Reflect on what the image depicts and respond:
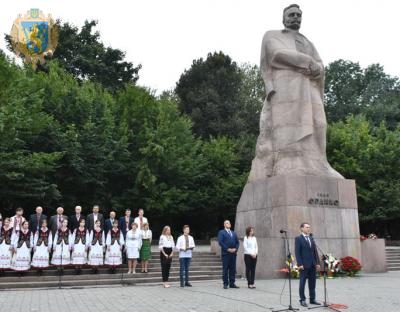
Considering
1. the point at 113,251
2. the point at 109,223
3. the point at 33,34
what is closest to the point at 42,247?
the point at 113,251

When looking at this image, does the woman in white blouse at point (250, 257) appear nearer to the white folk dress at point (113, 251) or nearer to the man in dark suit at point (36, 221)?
the white folk dress at point (113, 251)

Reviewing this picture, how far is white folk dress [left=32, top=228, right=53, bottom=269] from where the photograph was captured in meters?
14.7

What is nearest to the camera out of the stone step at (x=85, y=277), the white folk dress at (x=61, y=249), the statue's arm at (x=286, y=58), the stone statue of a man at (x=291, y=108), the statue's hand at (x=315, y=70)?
the stone step at (x=85, y=277)

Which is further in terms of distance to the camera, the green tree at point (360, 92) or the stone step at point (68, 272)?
the green tree at point (360, 92)

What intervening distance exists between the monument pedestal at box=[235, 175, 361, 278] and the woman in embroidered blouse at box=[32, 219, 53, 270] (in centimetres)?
626

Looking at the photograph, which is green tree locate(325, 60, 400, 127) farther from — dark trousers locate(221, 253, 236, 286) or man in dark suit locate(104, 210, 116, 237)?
dark trousers locate(221, 253, 236, 286)

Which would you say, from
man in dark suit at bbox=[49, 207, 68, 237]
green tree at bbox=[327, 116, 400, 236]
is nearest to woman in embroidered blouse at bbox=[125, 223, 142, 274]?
man in dark suit at bbox=[49, 207, 68, 237]

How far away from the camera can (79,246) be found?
1517cm

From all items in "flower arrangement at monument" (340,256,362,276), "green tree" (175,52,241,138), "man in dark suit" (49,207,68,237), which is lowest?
"flower arrangement at monument" (340,256,362,276)

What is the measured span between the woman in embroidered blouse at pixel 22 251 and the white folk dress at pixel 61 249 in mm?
739

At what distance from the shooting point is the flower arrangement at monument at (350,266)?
15.6 m

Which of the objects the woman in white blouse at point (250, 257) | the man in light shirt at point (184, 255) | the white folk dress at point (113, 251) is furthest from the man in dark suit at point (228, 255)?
the white folk dress at point (113, 251)

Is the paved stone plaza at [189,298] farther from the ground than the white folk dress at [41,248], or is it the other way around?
the white folk dress at [41,248]

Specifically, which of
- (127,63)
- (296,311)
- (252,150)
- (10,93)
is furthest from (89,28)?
(296,311)
